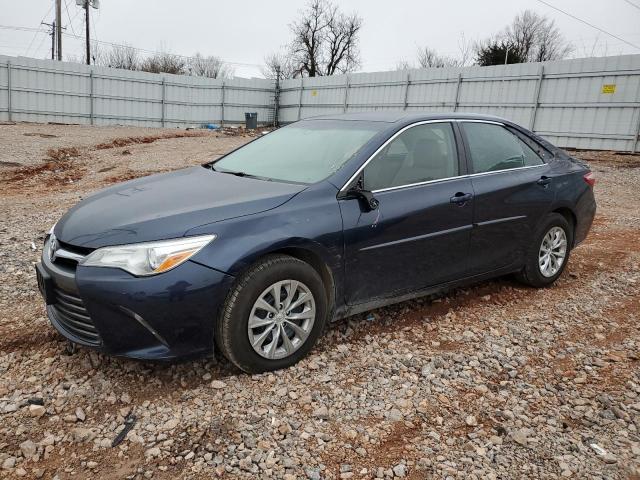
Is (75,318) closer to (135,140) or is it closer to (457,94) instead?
(135,140)

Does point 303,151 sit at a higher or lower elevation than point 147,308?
higher

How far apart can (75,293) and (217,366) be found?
938mm

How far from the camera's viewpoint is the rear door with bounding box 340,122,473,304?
3.35 m

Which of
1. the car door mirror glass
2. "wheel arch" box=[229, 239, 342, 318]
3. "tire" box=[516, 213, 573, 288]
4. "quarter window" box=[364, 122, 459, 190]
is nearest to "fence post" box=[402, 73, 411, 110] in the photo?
"tire" box=[516, 213, 573, 288]

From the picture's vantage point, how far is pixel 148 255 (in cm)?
269

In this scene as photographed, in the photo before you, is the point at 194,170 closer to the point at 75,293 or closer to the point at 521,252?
the point at 75,293

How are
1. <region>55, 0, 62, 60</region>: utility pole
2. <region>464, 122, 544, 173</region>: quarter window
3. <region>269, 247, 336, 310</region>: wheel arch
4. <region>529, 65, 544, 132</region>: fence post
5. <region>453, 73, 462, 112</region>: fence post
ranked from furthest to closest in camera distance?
<region>55, 0, 62, 60</region>: utility pole < <region>453, 73, 462, 112</region>: fence post < <region>529, 65, 544, 132</region>: fence post < <region>464, 122, 544, 173</region>: quarter window < <region>269, 247, 336, 310</region>: wheel arch

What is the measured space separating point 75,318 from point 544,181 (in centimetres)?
379

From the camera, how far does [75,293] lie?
9.13ft

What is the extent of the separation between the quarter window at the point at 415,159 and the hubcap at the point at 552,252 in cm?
136

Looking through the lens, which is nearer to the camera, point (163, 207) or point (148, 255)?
point (148, 255)

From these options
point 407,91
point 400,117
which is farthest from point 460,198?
point 407,91

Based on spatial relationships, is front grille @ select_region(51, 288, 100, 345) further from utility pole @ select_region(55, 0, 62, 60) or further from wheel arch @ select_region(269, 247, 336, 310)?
utility pole @ select_region(55, 0, 62, 60)

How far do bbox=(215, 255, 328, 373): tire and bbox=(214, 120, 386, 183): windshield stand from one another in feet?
2.40
